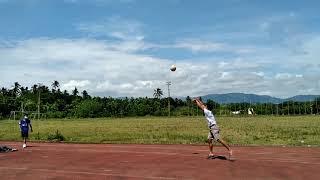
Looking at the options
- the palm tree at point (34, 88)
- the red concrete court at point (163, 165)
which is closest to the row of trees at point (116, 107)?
the palm tree at point (34, 88)

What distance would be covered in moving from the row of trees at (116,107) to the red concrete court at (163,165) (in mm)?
79826

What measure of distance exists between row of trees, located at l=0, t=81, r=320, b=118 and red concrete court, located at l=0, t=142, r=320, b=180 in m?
79.8

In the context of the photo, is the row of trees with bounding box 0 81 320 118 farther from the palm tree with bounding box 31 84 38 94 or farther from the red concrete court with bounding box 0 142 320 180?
the red concrete court with bounding box 0 142 320 180

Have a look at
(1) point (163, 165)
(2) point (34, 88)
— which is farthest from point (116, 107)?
(1) point (163, 165)

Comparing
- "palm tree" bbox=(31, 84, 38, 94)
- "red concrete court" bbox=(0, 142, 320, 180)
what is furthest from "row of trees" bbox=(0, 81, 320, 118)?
"red concrete court" bbox=(0, 142, 320, 180)

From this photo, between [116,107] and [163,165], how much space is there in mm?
92457

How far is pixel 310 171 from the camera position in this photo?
13219mm

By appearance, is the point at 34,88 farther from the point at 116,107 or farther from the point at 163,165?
the point at 163,165

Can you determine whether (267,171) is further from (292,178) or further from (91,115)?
(91,115)

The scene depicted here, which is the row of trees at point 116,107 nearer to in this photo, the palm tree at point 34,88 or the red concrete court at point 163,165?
the palm tree at point 34,88

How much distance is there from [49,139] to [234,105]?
3558 inches

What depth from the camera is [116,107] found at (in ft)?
350

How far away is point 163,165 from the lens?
581 inches

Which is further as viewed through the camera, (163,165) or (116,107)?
(116,107)
